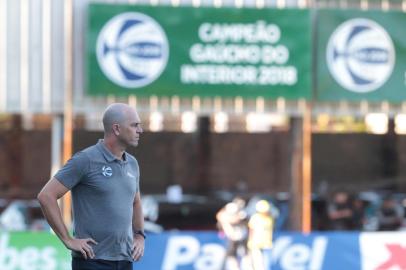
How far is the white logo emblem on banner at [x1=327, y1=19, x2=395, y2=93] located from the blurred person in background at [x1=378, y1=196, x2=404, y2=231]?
532 centimetres

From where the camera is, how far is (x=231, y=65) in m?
13.7

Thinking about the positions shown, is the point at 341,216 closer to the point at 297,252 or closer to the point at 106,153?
the point at 297,252

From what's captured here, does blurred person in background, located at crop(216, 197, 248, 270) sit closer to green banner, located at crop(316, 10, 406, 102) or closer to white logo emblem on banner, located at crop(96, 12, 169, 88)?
green banner, located at crop(316, 10, 406, 102)

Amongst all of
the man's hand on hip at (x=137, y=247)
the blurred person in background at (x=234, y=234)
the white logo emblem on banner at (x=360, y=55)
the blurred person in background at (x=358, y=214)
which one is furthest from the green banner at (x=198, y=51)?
the man's hand on hip at (x=137, y=247)

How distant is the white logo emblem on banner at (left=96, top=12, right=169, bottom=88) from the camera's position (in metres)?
13.4

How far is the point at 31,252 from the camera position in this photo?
41.0ft

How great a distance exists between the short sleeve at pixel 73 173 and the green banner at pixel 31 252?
7746 mm

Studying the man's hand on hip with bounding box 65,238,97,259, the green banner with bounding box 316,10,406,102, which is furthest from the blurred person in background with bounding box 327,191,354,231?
the man's hand on hip with bounding box 65,238,97,259

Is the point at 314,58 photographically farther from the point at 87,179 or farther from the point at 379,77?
the point at 87,179

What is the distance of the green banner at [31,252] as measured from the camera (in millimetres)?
12430

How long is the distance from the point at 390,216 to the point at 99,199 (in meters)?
14.9

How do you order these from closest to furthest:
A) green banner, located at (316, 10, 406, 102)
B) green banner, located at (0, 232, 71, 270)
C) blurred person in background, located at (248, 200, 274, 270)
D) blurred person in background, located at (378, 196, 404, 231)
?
green banner, located at (0, 232, 71, 270) < blurred person in background, located at (248, 200, 274, 270) < green banner, located at (316, 10, 406, 102) < blurred person in background, located at (378, 196, 404, 231)

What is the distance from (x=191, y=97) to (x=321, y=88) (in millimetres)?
2178

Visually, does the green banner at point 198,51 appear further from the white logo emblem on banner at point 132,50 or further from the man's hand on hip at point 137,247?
the man's hand on hip at point 137,247
